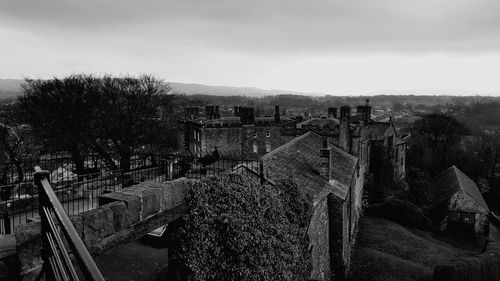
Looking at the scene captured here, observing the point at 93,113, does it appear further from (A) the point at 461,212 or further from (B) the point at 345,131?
(A) the point at 461,212

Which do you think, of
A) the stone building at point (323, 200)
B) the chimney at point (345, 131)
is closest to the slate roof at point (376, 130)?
the chimney at point (345, 131)

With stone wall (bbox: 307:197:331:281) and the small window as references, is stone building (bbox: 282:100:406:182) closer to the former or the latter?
the small window

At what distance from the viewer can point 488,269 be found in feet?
76.4

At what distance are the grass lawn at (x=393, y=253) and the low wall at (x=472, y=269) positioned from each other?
1175mm

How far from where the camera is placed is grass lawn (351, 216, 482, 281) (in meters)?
19.6

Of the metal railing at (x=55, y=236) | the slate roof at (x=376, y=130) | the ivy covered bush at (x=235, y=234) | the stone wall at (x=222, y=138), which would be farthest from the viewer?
the stone wall at (x=222, y=138)

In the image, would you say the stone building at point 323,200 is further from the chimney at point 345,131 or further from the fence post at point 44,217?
the fence post at point 44,217

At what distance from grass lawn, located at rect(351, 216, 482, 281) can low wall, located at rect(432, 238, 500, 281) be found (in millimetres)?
1175

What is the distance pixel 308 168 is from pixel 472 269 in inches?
520

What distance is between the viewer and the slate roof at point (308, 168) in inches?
579

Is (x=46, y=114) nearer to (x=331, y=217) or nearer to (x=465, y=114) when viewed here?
(x=331, y=217)

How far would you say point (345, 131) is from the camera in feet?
85.1

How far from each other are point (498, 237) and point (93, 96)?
40.5 metres

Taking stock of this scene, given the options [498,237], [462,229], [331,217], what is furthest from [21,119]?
[498,237]
